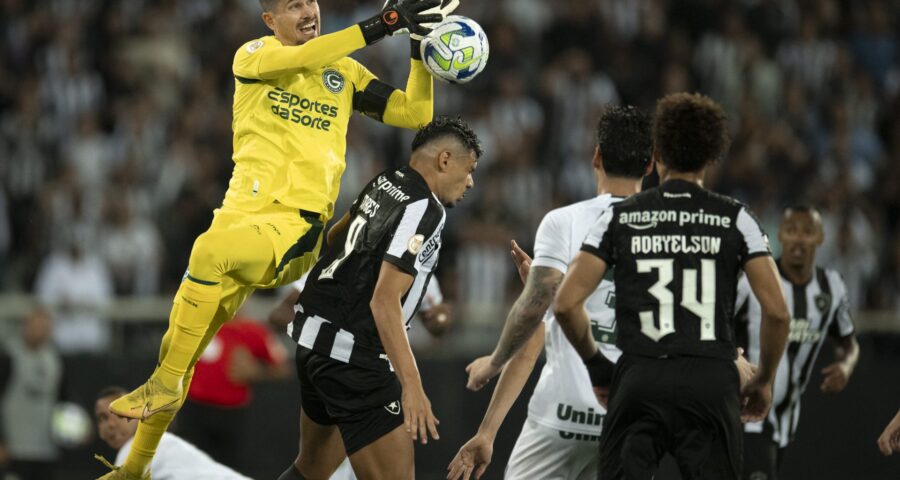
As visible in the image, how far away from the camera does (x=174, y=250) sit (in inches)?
504

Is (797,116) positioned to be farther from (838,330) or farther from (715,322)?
(715,322)

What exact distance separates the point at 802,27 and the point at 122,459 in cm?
1110

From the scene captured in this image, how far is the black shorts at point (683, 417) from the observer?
5.09m

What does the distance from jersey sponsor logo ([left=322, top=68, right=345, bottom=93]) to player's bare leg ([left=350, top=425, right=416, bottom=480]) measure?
178 cm

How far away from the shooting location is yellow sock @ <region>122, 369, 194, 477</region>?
21.4 ft

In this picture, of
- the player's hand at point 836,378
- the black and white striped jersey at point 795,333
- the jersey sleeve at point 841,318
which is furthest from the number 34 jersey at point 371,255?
the jersey sleeve at point 841,318

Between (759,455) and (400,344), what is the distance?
3.48m

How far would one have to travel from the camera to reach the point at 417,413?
18.4 feet

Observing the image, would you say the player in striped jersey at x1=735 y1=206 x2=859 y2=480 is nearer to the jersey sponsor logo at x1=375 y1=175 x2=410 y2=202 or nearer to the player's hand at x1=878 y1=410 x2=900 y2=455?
the player's hand at x1=878 y1=410 x2=900 y2=455

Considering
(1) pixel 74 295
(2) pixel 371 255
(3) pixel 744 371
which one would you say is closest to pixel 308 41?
(2) pixel 371 255

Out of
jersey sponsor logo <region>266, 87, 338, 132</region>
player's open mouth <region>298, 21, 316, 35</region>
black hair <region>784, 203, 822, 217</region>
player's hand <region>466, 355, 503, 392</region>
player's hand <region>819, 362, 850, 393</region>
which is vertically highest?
player's open mouth <region>298, 21, 316, 35</region>

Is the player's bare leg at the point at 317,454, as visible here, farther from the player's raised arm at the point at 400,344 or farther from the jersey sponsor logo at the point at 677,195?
the jersey sponsor logo at the point at 677,195

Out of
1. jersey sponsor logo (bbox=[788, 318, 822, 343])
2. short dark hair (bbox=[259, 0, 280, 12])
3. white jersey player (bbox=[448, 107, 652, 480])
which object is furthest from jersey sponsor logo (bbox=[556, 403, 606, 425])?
jersey sponsor logo (bbox=[788, 318, 822, 343])

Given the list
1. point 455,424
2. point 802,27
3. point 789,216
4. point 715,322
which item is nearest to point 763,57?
point 802,27
